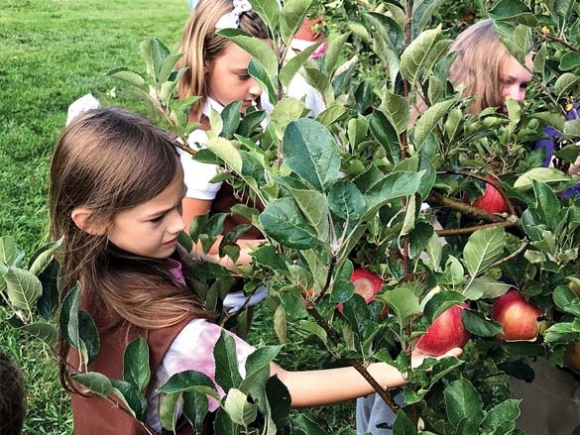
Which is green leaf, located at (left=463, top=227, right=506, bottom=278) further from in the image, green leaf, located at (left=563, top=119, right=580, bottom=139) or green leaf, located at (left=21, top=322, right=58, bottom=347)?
green leaf, located at (left=21, top=322, right=58, bottom=347)

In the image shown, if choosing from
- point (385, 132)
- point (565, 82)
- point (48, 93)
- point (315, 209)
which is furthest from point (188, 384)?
point (48, 93)

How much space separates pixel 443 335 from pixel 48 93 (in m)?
4.81

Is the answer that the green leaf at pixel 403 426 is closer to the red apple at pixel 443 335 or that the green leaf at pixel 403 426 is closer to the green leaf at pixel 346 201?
the red apple at pixel 443 335

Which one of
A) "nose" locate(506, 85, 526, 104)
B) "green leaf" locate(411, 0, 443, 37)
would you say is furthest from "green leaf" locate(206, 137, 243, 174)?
"nose" locate(506, 85, 526, 104)

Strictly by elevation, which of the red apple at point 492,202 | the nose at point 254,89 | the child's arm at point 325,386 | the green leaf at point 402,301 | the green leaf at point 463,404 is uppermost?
the green leaf at point 402,301

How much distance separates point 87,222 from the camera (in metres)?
1.35

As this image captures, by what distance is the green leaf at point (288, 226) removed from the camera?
0.67 metres

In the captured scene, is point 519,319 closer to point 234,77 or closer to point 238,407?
point 238,407

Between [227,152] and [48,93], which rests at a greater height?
[227,152]

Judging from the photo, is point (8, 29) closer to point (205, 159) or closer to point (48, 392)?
point (48, 392)

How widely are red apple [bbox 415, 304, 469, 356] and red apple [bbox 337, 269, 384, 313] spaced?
89 mm

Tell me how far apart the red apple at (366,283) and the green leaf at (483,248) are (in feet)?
0.46

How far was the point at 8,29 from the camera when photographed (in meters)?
6.84

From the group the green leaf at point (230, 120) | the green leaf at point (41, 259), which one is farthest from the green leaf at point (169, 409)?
the green leaf at point (230, 120)
